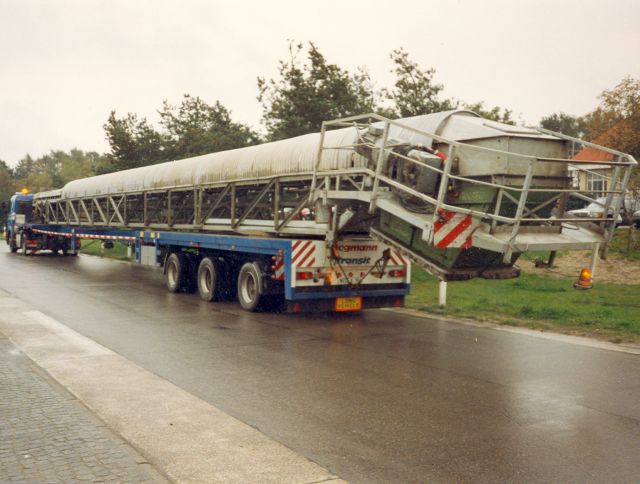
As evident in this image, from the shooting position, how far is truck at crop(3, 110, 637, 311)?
8812 millimetres

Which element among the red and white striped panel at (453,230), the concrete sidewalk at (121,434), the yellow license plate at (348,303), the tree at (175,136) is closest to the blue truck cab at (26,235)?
the tree at (175,136)

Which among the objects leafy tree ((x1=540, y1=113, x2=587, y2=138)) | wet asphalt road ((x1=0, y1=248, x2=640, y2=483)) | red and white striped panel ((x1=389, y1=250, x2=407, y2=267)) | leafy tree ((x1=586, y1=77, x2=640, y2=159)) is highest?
leafy tree ((x1=540, y1=113, x2=587, y2=138))

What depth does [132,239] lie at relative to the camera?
19.6m

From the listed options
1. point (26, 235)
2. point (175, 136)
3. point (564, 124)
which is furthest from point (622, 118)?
point (564, 124)

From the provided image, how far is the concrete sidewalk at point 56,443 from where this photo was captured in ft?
15.3

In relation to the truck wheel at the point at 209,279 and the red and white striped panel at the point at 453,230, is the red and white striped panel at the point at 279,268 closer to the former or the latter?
the truck wheel at the point at 209,279

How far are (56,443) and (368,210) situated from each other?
630cm

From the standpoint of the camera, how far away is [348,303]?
12.3 metres

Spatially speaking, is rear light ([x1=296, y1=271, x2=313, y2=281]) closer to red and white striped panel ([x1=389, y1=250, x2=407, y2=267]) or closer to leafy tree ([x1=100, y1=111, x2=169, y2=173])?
red and white striped panel ([x1=389, y1=250, x2=407, y2=267])

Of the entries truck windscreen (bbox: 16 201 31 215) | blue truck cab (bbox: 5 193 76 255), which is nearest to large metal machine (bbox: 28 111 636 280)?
blue truck cab (bbox: 5 193 76 255)

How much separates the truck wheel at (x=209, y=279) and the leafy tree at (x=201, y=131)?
23.5m

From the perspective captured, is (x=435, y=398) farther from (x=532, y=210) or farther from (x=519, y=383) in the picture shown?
(x=532, y=210)

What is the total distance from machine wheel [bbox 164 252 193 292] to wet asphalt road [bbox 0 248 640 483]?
274 centimetres

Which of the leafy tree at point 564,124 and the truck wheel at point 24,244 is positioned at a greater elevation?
the leafy tree at point 564,124
